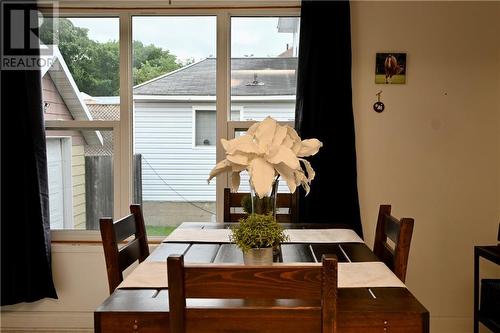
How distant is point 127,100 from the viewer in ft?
9.90

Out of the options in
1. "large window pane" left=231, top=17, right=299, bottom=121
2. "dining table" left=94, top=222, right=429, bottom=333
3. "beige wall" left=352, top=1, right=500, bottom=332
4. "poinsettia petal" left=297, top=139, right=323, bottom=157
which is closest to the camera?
"dining table" left=94, top=222, right=429, bottom=333

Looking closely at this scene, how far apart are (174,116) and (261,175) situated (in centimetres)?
185

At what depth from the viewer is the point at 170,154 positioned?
→ 3102 mm

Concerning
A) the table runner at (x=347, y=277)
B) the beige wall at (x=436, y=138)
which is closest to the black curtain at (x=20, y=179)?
the beige wall at (x=436, y=138)

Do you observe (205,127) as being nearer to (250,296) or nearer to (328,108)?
(328,108)

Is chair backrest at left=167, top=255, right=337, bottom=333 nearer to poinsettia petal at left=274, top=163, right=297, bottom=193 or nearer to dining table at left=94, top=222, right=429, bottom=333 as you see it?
dining table at left=94, top=222, right=429, bottom=333

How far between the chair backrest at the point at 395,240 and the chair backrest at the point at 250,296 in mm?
664

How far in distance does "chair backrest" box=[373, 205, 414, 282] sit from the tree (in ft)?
5.80

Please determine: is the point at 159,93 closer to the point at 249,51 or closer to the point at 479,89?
the point at 249,51

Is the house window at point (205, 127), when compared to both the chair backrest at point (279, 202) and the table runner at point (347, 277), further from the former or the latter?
the table runner at point (347, 277)

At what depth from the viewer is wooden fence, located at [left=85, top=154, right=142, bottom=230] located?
3.08 meters

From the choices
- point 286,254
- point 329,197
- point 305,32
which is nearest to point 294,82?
point 305,32

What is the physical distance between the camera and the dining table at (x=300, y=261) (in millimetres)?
1150

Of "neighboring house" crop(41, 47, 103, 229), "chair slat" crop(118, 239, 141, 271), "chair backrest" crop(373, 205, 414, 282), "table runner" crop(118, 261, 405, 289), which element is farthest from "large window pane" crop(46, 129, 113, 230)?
"chair backrest" crop(373, 205, 414, 282)
